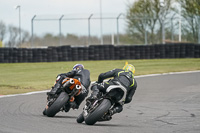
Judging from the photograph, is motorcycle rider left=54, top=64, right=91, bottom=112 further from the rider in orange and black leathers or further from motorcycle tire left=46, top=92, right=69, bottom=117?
motorcycle tire left=46, top=92, right=69, bottom=117

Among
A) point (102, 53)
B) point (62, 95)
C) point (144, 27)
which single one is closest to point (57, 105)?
point (62, 95)

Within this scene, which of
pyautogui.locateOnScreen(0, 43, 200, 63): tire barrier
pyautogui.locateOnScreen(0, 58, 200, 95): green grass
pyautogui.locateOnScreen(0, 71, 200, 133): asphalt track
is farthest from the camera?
pyautogui.locateOnScreen(0, 43, 200, 63): tire barrier

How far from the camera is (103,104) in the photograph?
8.16 metres

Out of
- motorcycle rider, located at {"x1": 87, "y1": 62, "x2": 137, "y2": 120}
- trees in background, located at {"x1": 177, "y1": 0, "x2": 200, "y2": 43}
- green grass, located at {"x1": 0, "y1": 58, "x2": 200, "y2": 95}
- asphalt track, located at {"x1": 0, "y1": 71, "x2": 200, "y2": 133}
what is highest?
trees in background, located at {"x1": 177, "y1": 0, "x2": 200, "y2": 43}

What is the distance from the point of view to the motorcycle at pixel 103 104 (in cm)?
809

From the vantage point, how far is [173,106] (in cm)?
1103

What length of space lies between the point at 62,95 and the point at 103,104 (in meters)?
1.39

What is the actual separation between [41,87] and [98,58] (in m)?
12.9

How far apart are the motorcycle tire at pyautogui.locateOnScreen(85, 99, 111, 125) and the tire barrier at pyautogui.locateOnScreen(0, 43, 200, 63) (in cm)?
2090

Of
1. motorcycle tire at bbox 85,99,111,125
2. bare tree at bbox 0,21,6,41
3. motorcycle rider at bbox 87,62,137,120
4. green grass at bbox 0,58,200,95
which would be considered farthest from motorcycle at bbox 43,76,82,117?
bare tree at bbox 0,21,6,41

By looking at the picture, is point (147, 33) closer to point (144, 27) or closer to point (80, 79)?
point (144, 27)

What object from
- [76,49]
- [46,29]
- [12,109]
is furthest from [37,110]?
[46,29]

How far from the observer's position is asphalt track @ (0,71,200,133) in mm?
7801

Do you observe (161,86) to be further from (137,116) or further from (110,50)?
(110,50)
